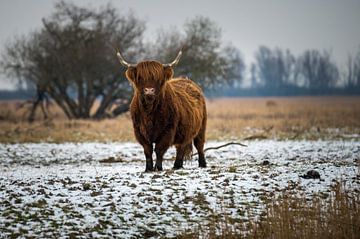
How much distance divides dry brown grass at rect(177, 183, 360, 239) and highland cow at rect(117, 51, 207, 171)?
11.2ft

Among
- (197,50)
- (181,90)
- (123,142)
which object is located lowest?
(123,142)

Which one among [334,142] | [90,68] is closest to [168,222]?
[334,142]

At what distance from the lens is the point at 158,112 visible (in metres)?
11.5

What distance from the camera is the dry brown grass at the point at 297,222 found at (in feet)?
25.0

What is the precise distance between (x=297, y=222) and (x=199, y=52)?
97.6 feet

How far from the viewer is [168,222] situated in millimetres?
7961

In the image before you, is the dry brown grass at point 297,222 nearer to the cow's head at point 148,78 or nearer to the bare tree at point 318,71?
the cow's head at point 148,78

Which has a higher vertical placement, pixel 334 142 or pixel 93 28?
pixel 93 28

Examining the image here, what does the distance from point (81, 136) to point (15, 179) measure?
1232 cm

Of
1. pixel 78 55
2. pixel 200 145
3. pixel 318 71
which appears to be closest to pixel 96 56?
pixel 78 55

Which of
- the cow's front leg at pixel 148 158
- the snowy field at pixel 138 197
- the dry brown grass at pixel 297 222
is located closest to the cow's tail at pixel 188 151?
the cow's front leg at pixel 148 158

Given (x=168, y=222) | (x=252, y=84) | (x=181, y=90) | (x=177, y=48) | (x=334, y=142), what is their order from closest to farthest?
(x=168, y=222) < (x=181, y=90) < (x=334, y=142) < (x=177, y=48) < (x=252, y=84)

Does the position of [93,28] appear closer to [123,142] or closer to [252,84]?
[123,142]

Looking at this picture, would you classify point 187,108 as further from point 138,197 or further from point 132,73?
point 138,197
